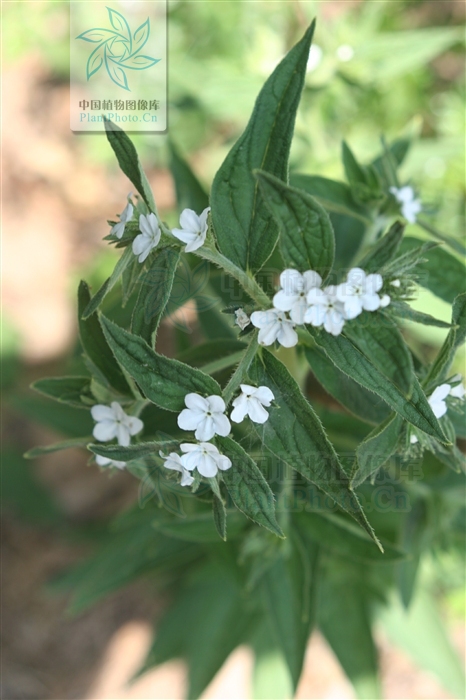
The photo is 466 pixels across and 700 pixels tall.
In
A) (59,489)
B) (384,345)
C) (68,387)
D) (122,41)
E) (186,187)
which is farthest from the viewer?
(59,489)

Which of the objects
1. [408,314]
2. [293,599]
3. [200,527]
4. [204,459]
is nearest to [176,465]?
[204,459]

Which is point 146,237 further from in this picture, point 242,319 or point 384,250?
point 384,250

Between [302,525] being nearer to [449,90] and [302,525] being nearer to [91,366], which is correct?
[91,366]

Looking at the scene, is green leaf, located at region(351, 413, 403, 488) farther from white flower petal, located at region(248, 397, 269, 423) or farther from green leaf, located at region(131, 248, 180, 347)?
green leaf, located at region(131, 248, 180, 347)

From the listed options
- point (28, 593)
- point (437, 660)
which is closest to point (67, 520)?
point (28, 593)

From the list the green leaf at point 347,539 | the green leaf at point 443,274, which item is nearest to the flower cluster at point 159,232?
the green leaf at point 443,274

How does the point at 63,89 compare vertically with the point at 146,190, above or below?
above
